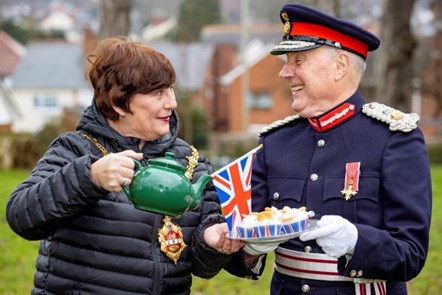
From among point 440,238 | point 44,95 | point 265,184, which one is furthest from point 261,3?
point 265,184

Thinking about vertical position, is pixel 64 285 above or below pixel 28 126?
above

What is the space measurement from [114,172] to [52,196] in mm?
295

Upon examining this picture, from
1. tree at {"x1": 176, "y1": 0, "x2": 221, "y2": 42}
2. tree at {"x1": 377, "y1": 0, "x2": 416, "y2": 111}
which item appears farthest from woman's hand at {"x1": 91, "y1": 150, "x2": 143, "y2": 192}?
tree at {"x1": 176, "y1": 0, "x2": 221, "y2": 42}

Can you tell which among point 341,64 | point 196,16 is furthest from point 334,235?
point 196,16

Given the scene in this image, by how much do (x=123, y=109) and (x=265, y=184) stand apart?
753mm

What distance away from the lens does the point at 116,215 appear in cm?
358

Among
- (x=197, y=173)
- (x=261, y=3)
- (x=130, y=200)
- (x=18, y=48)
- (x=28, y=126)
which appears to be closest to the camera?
(x=130, y=200)

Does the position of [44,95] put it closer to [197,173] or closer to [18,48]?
[18,48]

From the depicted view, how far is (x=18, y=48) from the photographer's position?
7281 centimetres

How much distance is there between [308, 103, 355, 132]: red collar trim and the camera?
12.6 ft

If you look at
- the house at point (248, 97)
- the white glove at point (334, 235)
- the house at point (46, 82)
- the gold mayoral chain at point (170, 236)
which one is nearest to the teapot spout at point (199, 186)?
the gold mayoral chain at point (170, 236)

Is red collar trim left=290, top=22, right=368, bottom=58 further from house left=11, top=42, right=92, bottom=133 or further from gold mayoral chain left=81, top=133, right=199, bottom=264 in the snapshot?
house left=11, top=42, right=92, bottom=133

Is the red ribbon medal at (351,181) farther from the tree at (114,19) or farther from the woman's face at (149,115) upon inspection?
A: the tree at (114,19)

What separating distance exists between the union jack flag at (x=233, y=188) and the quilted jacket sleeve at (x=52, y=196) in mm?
462
